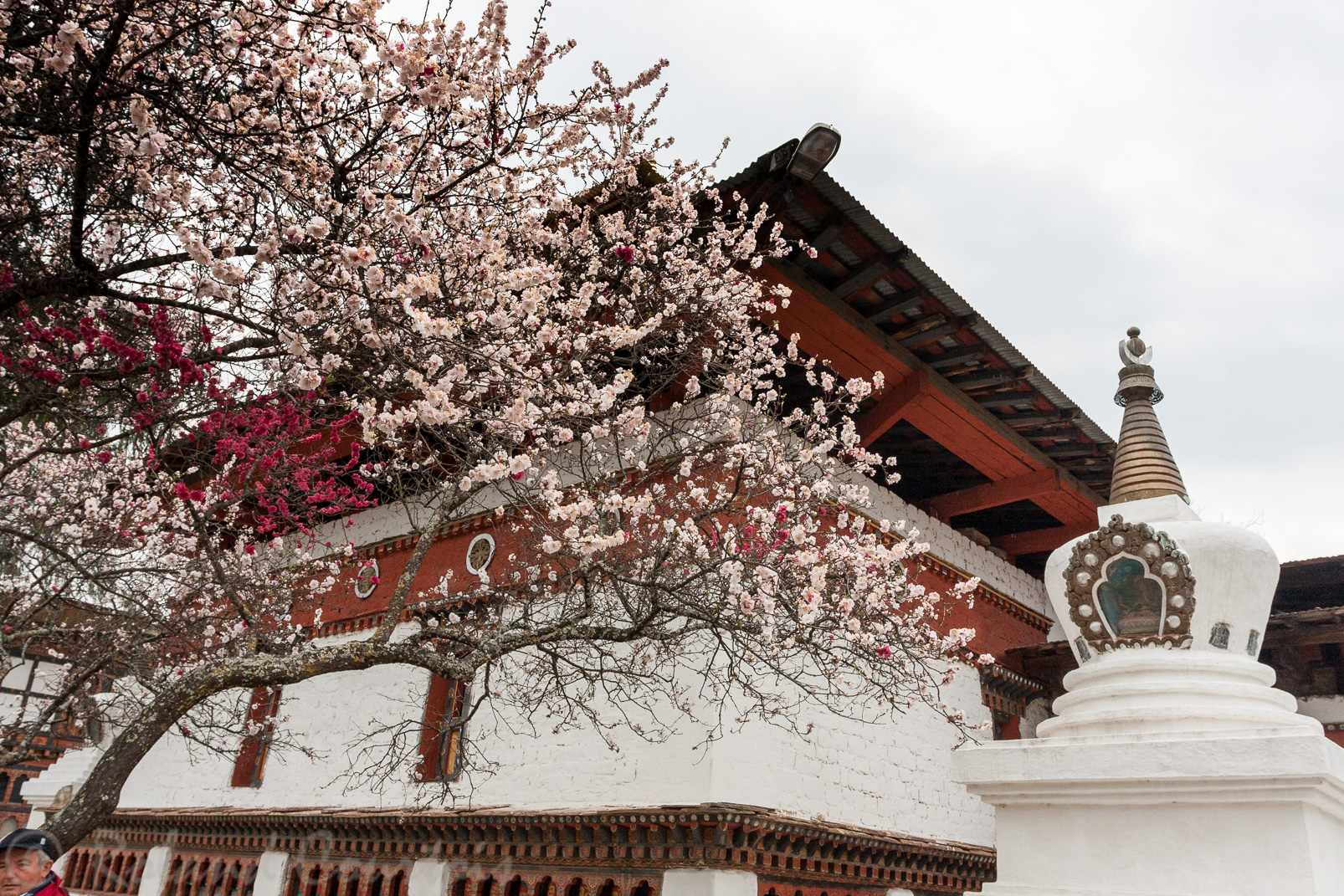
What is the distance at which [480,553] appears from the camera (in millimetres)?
9945

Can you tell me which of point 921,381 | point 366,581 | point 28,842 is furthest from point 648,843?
point 366,581

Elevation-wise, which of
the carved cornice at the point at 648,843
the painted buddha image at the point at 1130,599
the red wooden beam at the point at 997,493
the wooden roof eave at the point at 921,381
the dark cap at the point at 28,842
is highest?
the wooden roof eave at the point at 921,381

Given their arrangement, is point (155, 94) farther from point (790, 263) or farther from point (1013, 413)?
point (1013, 413)

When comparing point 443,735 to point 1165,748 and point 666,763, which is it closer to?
point 666,763

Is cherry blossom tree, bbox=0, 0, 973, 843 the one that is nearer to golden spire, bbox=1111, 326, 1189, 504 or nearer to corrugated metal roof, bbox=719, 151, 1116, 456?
corrugated metal roof, bbox=719, 151, 1116, 456

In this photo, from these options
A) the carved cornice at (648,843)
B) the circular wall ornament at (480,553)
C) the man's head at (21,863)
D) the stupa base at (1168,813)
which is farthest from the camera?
the circular wall ornament at (480,553)

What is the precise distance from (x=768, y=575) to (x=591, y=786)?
2.97 meters

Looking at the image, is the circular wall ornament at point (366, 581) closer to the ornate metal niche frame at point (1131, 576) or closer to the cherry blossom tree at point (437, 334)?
the cherry blossom tree at point (437, 334)

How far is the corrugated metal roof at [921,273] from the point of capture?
711cm

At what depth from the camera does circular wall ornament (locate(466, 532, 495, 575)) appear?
32.2 ft

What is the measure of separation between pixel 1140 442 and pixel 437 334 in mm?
3992

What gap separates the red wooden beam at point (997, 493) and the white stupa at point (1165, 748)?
6.12m

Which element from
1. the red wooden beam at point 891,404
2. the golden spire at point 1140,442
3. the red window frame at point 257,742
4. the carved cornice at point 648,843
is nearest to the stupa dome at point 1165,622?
the golden spire at point 1140,442

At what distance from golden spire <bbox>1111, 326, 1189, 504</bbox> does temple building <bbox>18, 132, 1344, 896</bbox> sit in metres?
0.10
